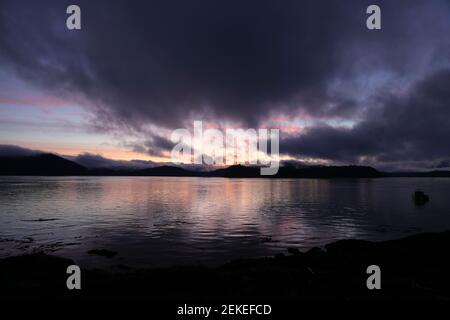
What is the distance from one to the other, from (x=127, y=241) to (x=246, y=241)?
1498 centimetres

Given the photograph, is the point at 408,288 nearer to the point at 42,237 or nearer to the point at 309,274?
the point at 309,274

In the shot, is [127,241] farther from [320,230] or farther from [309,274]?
[320,230]

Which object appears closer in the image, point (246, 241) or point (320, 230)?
point (246, 241)

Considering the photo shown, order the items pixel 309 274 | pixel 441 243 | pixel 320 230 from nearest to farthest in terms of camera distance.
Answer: pixel 309 274 → pixel 441 243 → pixel 320 230

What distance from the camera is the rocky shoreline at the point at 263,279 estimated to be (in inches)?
618

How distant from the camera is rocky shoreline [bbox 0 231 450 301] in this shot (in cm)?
1570

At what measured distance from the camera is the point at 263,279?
18.6m

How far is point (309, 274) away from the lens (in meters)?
19.2
